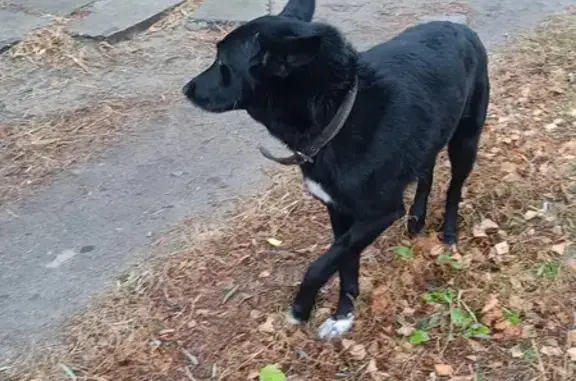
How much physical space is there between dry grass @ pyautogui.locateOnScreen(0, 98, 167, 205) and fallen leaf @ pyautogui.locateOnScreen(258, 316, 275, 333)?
5.70 feet

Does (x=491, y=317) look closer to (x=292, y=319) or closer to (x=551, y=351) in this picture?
(x=551, y=351)

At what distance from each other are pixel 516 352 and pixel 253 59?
151 centimetres

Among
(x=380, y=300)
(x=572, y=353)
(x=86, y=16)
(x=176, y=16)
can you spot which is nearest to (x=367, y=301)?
(x=380, y=300)

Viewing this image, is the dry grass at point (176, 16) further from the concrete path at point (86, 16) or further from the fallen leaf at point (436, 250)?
the fallen leaf at point (436, 250)

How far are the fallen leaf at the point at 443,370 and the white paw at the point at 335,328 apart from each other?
1.29 ft

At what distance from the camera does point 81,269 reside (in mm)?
3750

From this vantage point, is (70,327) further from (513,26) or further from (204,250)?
(513,26)

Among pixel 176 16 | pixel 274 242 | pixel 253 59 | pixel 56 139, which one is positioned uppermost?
pixel 253 59

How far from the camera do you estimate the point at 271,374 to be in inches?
119

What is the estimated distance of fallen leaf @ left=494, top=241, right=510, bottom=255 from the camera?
12.1 feet

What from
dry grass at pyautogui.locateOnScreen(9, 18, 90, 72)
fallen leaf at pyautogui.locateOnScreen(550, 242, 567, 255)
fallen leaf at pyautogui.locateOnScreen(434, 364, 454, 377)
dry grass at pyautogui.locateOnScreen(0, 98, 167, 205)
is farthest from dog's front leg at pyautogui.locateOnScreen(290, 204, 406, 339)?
dry grass at pyautogui.locateOnScreen(9, 18, 90, 72)

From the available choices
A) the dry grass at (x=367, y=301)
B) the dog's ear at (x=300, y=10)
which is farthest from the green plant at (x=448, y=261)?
the dog's ear at (x=300, y=10)

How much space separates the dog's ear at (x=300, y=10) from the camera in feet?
10.2

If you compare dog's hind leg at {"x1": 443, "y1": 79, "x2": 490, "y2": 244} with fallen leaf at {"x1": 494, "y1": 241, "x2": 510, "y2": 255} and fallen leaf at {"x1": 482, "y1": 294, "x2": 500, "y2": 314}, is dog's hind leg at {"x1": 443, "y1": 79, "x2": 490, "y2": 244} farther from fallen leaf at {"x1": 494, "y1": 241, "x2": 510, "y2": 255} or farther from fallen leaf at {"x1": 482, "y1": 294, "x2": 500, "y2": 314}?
fallen leaf at {"x1": 482, "y1": 294, "x2": 500, "y2": 314}
